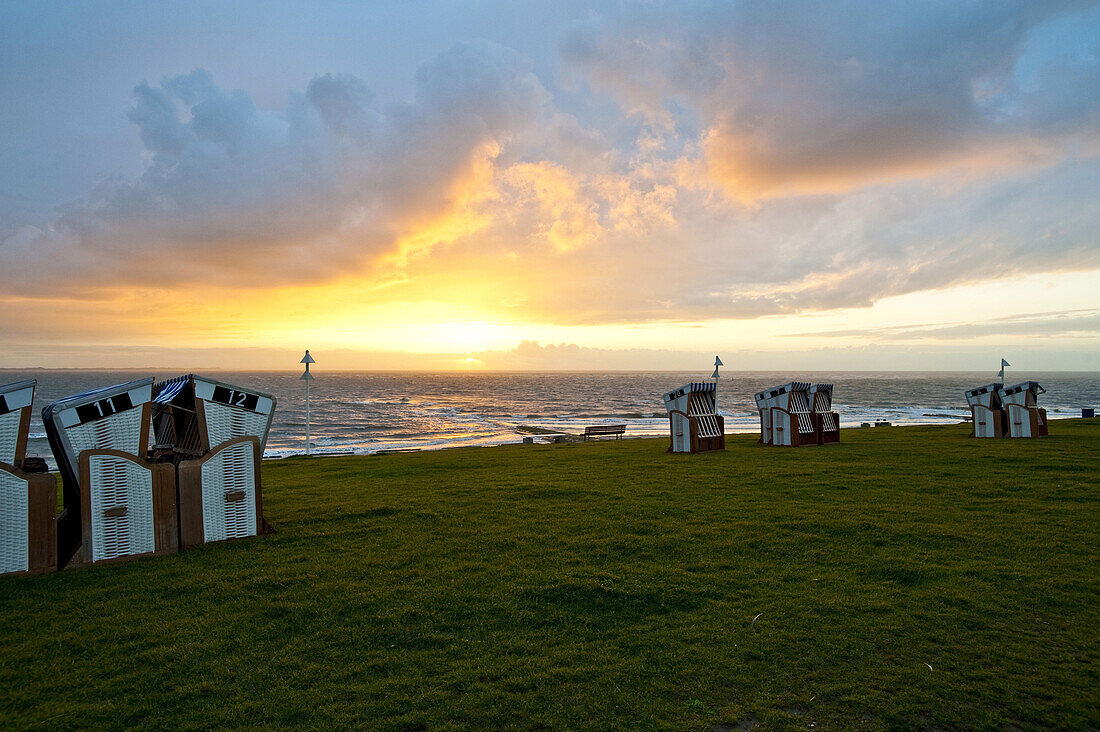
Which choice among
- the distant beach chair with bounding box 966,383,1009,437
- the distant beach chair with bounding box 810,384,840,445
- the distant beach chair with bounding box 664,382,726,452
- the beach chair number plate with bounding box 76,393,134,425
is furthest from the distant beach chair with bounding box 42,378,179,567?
the distant beach chair with bounding box 966,383,1009,437

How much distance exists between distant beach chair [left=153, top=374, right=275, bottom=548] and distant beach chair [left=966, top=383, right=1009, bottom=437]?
2206 centimetres

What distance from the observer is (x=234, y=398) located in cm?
850

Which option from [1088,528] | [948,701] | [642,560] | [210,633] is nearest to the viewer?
[948,701]

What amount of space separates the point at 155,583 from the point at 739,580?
6409mm

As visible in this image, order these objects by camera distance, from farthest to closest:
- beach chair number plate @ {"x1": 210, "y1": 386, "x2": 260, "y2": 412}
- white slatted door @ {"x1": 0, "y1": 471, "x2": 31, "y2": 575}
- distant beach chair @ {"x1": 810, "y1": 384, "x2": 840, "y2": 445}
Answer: distant beach chair @ {"x1": 810, "y1": 384, "x2": 840, "y2": 445}, beach chair number plate @ {"x1": 210, "y1": 386, "x2": 260, "y2": 412}, white slatted door @ {"x1": 0, "y1": 471, "x2": 31, "y2": 575}

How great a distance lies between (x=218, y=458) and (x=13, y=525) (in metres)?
2.16

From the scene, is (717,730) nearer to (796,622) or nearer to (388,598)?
(796,622)

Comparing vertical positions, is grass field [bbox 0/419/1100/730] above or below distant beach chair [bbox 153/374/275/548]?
below

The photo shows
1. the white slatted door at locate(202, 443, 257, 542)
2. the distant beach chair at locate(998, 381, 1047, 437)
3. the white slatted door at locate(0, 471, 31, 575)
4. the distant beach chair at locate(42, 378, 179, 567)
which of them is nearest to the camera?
the white slatted door at locate(0, 471, 31, 575)

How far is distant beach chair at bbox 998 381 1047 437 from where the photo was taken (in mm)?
19812

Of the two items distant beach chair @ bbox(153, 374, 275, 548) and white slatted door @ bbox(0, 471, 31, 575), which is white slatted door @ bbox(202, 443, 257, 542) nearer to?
distant beach chair @ bbox(153, 374, 275, 548)

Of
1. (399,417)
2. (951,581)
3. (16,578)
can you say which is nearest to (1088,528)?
(951,581)

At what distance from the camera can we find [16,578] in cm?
672

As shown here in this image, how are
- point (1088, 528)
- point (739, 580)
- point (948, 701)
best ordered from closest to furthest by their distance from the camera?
point (948, 701) → point (739, 580) → point (1088, 528)
